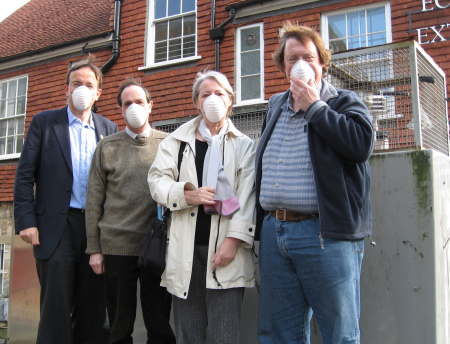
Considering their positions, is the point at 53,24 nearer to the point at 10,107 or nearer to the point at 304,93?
the point at 10,107

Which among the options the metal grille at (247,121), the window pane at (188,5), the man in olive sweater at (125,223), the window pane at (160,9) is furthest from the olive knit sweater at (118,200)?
the window pane at (160,9)

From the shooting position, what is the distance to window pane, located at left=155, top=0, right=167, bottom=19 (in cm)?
1027

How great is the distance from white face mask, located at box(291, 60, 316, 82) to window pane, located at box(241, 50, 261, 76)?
7041 mm

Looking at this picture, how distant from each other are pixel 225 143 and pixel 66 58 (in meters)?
9.79

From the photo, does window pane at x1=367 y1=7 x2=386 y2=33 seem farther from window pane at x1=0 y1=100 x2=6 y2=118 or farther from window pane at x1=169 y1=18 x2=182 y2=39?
window pane at x1=0 y1=100 x2=6 y2=118

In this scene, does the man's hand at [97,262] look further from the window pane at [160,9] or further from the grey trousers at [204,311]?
the window pane at [160,9]

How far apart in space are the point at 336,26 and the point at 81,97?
6.30 metres

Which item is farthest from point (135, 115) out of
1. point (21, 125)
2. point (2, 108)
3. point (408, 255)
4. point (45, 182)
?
point (2, 108)

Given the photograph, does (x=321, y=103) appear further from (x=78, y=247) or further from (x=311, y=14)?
(x=311, y=14)

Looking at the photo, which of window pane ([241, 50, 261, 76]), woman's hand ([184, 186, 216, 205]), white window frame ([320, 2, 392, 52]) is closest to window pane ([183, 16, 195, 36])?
window pane ([241, 50, 261, 76])

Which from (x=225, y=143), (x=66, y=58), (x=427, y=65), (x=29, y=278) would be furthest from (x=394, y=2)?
(x=66, y=58)

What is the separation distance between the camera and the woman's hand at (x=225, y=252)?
87.1 inches

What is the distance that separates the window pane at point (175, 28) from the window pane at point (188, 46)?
25 cm

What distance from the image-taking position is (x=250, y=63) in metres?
8.98
